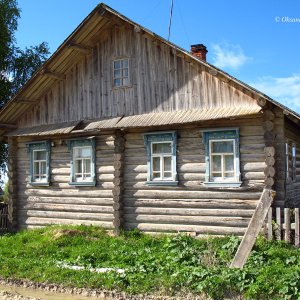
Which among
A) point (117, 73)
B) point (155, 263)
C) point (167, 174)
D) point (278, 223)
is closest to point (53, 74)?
point (117, 73)

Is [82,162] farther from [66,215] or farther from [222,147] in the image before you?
[222,147]

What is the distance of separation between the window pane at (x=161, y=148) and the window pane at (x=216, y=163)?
57.7 inches

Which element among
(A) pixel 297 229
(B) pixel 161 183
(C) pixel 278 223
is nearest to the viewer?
(A) pixel 297 229

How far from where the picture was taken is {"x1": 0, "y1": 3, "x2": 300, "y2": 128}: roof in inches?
525

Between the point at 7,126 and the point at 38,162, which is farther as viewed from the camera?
the point at 7,126

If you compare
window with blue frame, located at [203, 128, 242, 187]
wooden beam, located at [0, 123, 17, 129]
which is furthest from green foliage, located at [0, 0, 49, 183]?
window with blue frame, located at [203, 128, 242, 187]

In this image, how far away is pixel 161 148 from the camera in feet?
45.4

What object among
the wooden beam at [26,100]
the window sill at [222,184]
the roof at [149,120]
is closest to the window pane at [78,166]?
the roof at [149,120]

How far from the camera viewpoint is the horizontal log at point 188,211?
12445mm

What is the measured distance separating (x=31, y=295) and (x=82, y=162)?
729 centimetres

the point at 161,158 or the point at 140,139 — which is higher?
the point at 140,139

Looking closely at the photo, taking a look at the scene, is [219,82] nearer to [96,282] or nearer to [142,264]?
[142,264]

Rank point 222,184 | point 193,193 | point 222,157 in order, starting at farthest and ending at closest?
point 193,193 < point 222,157 < point 222,184

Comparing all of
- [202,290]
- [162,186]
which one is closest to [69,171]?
[162,186]
